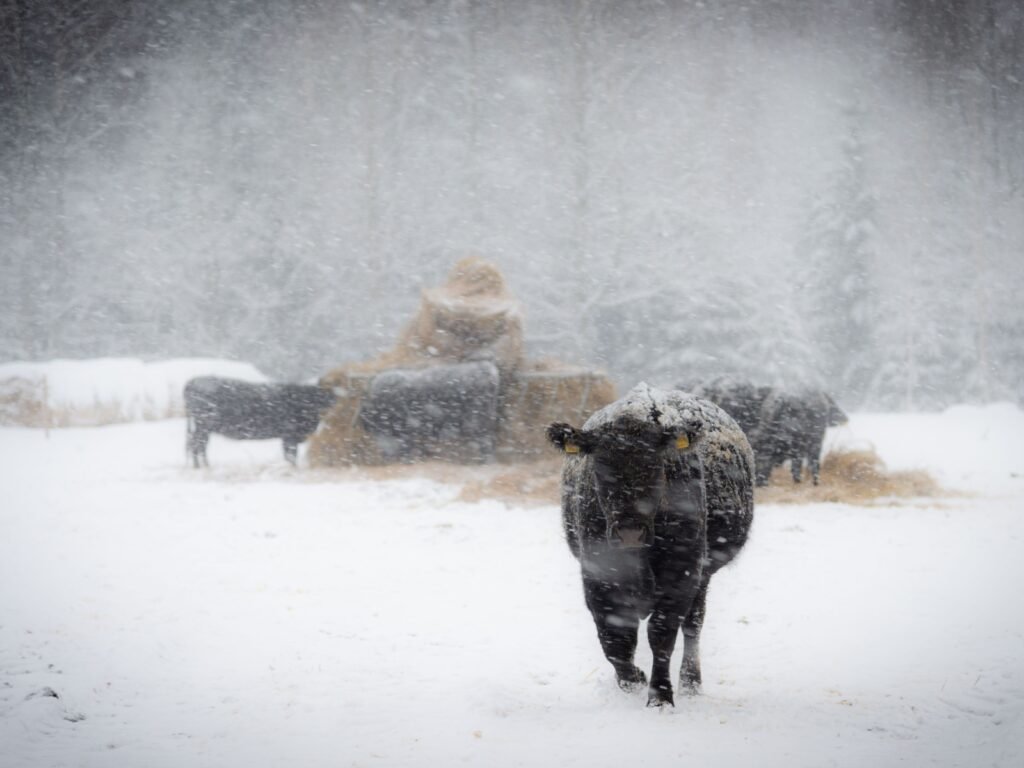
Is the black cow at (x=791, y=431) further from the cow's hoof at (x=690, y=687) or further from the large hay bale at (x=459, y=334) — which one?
the cow's hoof at (x=690, y=687)

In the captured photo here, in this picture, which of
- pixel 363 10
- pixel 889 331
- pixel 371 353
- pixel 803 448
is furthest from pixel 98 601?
pixel 363 10

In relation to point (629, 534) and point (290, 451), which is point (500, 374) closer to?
point (290, 451)

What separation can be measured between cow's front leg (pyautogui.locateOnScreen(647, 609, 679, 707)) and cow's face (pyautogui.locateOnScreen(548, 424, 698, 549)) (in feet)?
1.50

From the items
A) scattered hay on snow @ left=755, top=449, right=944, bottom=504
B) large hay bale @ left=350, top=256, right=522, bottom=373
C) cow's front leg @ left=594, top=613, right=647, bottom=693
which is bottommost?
scattered hay on snow @ left=755, top=449, right=944, bottom=504

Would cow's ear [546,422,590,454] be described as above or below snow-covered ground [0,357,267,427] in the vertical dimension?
above

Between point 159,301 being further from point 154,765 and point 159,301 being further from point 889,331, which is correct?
point 154,765

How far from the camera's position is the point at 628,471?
285cm

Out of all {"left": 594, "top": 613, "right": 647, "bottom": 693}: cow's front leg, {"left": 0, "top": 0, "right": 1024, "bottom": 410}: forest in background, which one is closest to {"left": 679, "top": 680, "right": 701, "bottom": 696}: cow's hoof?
{"left": 594, "top": 613, "right": 647, "bottom": 693}: cow's front leg

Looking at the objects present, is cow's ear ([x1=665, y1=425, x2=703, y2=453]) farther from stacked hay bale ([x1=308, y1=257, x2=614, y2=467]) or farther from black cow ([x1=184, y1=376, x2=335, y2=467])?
black cow ([x1=184, y1=376, x2=335, y2=467])

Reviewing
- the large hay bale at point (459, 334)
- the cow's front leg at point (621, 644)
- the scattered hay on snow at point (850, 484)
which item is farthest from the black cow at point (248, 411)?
the cow's front leg at point (621, 644)

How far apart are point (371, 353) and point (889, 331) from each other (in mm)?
19456

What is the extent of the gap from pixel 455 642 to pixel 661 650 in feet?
5.24

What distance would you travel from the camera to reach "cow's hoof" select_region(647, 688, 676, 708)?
3.21 m

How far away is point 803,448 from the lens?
997cm
